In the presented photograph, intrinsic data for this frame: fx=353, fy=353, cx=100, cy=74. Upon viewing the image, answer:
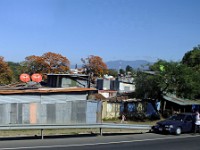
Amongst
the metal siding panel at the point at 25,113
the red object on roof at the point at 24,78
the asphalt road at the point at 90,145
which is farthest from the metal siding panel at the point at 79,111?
the asphalt road at the point at 90,145

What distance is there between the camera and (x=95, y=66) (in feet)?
359

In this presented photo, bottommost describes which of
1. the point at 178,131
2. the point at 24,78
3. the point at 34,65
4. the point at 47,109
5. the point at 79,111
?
the point at 178,131

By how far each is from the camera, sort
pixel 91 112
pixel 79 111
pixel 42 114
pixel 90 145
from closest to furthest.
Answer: pixel 90 145 < pixel 42 114 < pixel 79 111 < pixel 91 112

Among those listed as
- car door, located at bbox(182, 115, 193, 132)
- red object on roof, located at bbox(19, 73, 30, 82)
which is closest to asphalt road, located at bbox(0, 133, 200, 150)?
car door, located at bbox(182, 115, 193, 132)

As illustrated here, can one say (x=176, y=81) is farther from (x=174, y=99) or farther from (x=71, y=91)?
(x=71, y=91)

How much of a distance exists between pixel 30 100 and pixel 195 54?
58.7 metres

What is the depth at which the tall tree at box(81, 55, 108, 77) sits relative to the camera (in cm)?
10821

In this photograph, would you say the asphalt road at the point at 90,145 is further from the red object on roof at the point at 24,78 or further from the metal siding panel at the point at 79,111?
the red object on roof at the point at 24,78

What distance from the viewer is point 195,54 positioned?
8081 cm

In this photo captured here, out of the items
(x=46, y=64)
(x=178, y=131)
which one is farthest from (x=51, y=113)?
(x=46, y=64)

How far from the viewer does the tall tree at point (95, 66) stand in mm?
108206

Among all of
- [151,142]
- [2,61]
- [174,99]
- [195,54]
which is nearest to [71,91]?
[151,142]

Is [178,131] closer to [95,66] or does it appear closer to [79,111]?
[79,111]

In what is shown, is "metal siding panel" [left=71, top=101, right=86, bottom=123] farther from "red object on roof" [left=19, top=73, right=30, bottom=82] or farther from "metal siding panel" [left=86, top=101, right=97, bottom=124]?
"red object on roof" [left=19, top=73, right=30, bottom=82]
